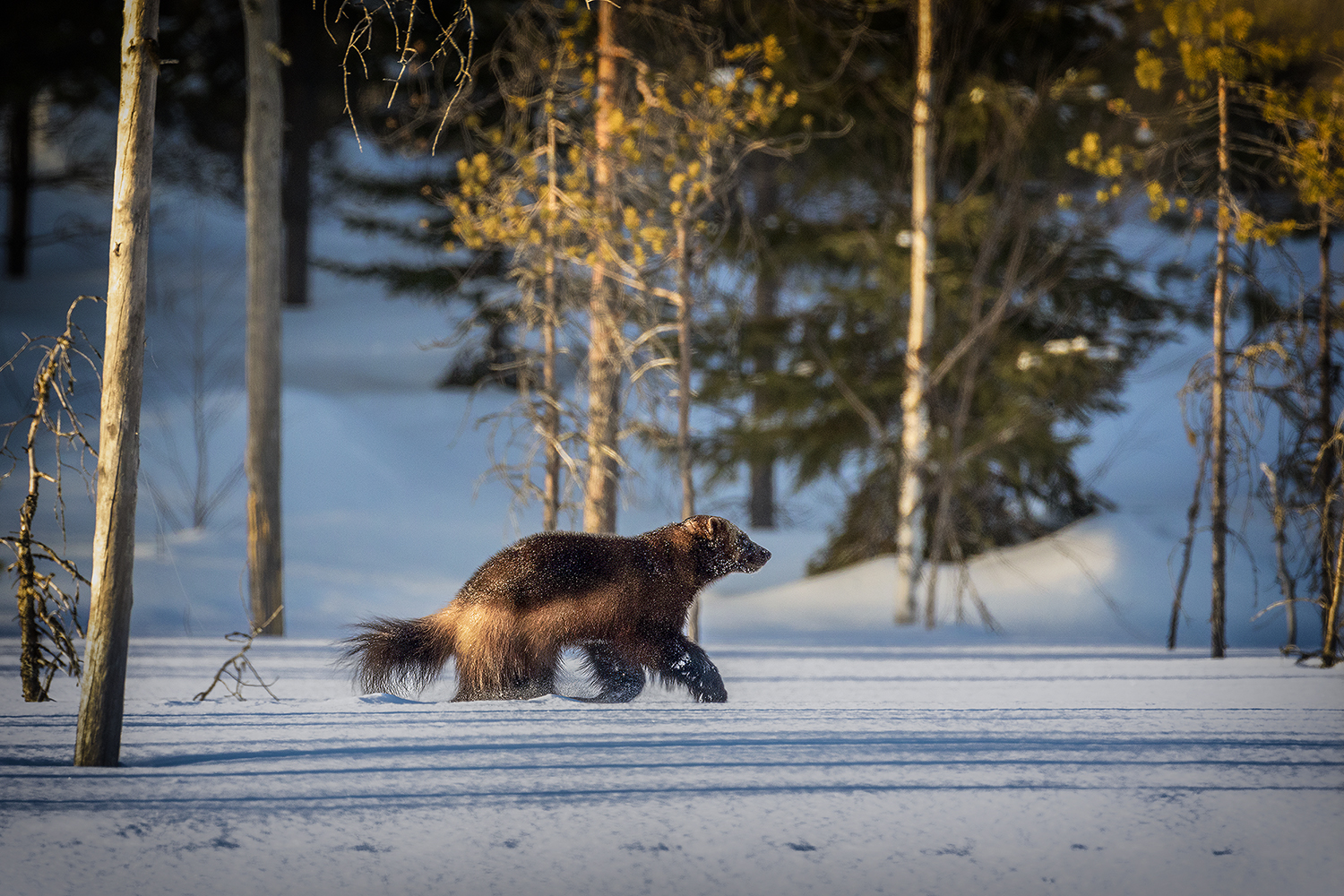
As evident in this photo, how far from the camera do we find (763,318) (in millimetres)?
14594

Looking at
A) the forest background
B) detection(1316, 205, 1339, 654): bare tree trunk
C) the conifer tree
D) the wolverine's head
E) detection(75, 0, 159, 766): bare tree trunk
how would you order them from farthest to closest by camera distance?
1. the conifer tree
2. the forest background
3. detection(1316, 205, 1339, 654): bare tree trunk
4. the wolverine's head
5. detection(75, 0, 159, 766): bare tree trunk

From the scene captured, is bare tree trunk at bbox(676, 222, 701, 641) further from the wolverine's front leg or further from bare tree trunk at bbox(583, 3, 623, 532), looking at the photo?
the wolverine's front leg

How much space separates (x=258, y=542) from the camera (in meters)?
9.52

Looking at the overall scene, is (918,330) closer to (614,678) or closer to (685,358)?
(685,358)

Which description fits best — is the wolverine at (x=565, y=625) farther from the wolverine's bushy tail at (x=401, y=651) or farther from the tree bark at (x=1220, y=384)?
the tree bark at (x=1220, y=384)

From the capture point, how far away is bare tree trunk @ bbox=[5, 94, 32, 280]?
71.6 feet

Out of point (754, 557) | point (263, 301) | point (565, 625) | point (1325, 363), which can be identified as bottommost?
point (565, 625)

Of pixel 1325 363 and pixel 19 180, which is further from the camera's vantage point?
pixel 19 180

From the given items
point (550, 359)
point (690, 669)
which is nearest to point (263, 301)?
point (550, 359)

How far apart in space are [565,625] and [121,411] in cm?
215

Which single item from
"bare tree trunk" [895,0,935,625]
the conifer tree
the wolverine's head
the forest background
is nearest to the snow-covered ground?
the wolverine's head

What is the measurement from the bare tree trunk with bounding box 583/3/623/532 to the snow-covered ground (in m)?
4.06

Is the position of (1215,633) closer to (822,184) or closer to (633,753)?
(633,753)

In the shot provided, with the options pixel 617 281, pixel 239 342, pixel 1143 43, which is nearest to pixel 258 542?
pixel 617 281
